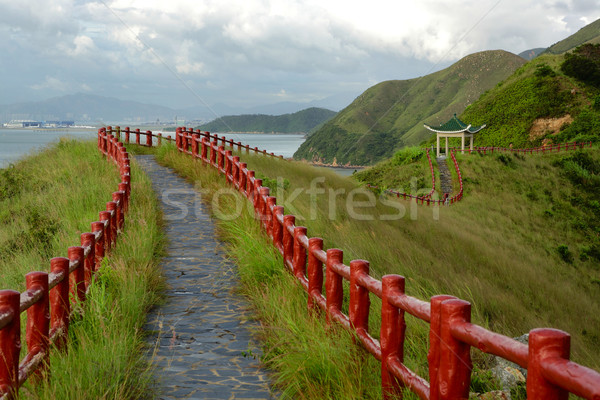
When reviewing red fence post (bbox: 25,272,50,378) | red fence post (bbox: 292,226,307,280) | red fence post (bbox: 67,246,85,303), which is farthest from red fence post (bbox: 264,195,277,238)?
red fence post (bbox: 25,272,50,378)

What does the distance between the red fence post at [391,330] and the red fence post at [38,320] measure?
257 centimetres

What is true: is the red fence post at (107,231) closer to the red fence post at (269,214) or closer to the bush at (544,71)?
the red fence post at (269,214)

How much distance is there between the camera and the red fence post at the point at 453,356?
335 centimetres

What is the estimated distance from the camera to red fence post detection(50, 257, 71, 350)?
5094 millimetres

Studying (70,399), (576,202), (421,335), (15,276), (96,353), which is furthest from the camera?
(576,202)

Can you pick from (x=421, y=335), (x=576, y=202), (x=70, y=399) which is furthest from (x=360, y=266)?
(x=576, y=202)

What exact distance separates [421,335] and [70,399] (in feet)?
11.4

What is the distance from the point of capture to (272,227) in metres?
9.77

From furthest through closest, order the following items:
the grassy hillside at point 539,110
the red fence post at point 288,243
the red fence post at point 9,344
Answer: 1. the grassy hillside at point 539,110
2. the red fence post at point 288,243
3. the red fence post at point 9,344

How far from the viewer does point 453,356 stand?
338cm

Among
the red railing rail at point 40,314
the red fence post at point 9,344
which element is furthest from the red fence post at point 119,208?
the red fence post at point 9,344

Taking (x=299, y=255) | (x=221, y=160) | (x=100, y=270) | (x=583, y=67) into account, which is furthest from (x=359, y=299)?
(x=583, y=67)

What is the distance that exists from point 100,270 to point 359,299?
3.50 meters

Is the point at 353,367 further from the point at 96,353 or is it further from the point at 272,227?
the point at 272,227
